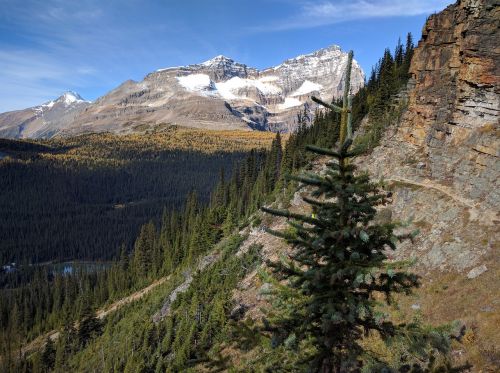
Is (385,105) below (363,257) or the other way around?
the other way around

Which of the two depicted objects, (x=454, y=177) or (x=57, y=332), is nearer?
(x=454, y=177)

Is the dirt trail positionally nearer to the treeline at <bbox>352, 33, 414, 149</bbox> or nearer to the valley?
the valley

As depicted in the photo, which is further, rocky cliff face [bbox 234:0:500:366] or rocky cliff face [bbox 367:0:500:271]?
rocky cliff face [bbox 367:0:500:271]

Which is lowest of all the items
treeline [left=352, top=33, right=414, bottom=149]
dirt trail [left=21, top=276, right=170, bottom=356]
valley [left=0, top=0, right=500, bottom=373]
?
dirt trail [left=21, top=276, right=170, bottom=356]

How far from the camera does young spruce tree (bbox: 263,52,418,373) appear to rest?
7559 mm

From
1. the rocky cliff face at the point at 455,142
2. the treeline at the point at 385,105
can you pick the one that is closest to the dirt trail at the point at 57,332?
the treeline at the point at 385,105

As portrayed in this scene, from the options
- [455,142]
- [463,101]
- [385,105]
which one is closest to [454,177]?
[455,142]

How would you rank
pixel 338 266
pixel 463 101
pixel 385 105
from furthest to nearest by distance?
1. pixel 385 105
2. pixel 463 101
3. pixel 338 266

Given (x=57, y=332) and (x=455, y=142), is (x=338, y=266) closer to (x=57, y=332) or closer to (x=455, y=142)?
(x=455, y=142)

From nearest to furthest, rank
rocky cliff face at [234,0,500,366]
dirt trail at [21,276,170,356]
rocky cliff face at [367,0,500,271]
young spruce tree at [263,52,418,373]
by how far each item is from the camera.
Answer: young spruce tree at [263,52,418,373]
rocky cliff face at [234,0,500,366]
rocky cliff face at [367,0,500,271]
dirt trail at [21,276,170,356]

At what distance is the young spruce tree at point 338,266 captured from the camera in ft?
24.8

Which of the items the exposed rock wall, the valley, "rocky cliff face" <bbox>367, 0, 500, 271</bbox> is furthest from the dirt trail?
the exposed rock wall

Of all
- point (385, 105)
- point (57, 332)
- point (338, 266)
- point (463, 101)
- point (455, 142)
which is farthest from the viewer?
point (57, 332)

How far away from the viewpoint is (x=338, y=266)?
7.81m
